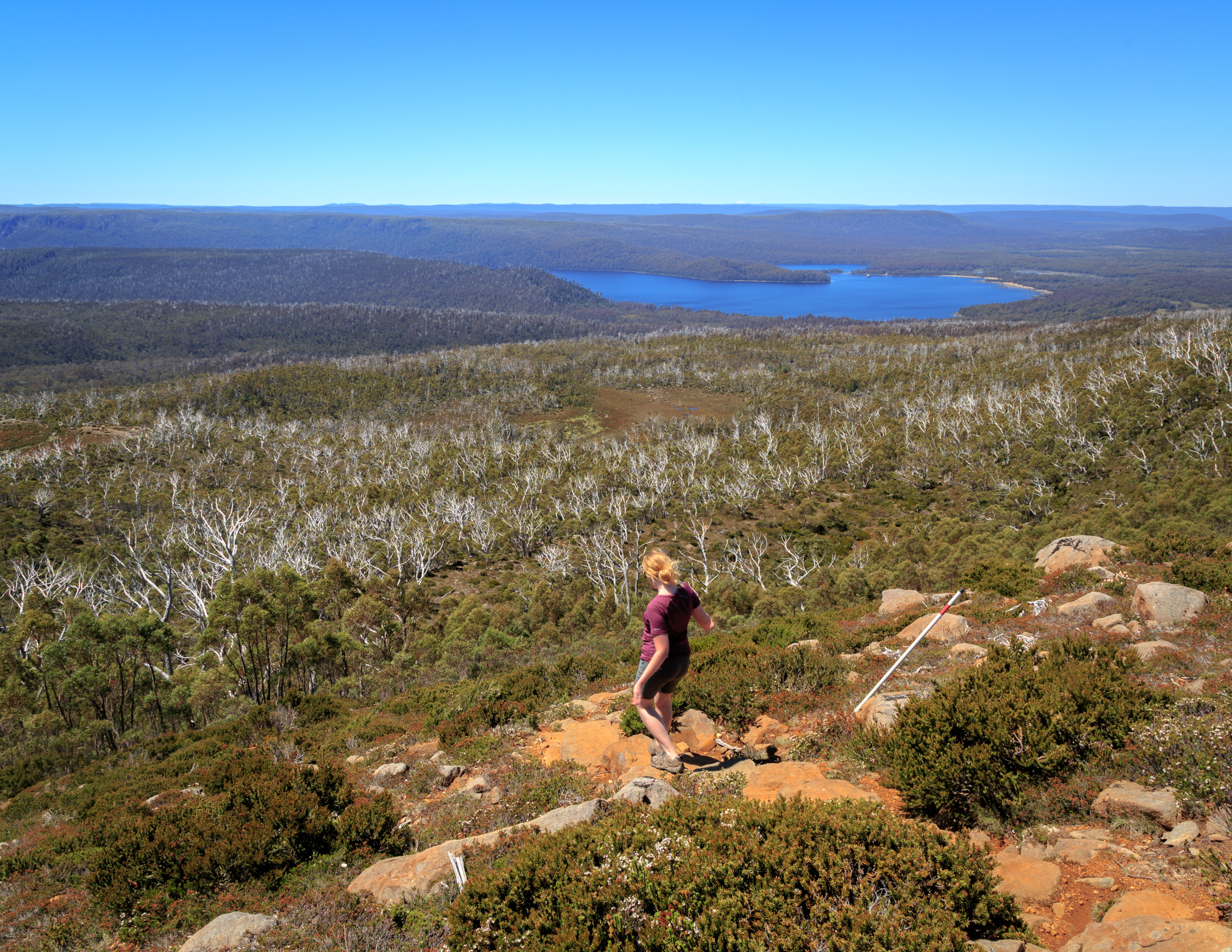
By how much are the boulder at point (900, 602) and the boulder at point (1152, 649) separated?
21.0ft

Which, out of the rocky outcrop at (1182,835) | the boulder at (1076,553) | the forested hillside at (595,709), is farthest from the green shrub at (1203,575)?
the rocky outcrop at (1182,835)

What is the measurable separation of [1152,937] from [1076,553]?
50.1 feet

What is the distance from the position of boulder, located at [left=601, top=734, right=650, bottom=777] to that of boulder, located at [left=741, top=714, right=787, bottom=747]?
4.70 ft

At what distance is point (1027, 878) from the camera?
489 centimetres

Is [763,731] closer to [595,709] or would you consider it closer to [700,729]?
[700,729]

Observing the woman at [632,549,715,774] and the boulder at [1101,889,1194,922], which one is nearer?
the boulder at [1101,889,1194,922]

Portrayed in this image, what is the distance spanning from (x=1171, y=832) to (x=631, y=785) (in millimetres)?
4573

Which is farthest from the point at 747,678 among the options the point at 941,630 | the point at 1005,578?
the point at 1005,578

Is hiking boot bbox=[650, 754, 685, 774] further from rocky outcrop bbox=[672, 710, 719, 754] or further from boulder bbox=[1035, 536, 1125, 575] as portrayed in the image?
boulder bbox=[1035, 536, 1125, 575]

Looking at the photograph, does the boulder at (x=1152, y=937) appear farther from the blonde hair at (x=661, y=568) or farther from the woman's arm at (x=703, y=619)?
the blonde hair at (x=661, y=568)

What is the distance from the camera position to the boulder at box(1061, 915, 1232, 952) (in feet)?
12.0

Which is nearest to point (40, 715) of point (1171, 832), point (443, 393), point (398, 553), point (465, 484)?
point (1171, 832)

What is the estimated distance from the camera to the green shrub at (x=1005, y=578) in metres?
14.6

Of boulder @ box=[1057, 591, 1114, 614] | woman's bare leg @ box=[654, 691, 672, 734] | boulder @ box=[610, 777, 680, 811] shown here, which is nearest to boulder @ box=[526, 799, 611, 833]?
boulder @ box=[610, 777, 680, 811]
